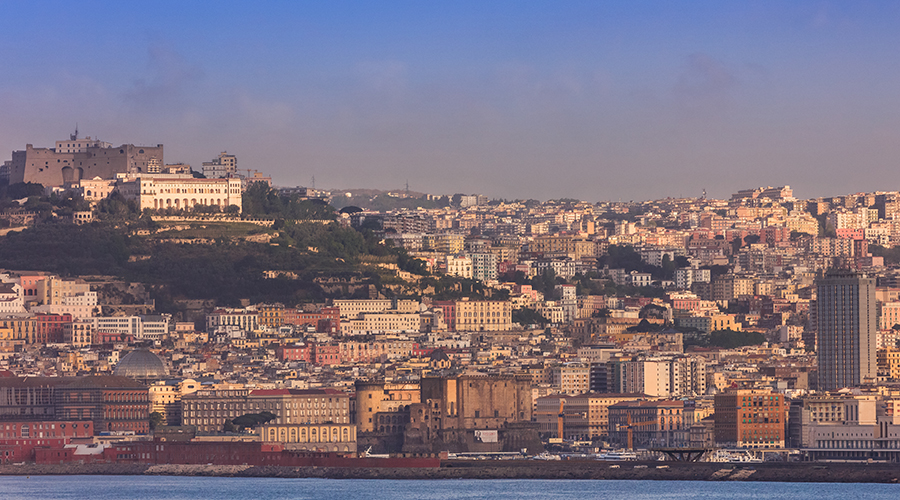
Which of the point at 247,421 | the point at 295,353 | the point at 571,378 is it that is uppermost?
the point at 295,353

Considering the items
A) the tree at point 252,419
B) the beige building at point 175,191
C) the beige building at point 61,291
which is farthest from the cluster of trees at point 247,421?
the beige building at point 175,191

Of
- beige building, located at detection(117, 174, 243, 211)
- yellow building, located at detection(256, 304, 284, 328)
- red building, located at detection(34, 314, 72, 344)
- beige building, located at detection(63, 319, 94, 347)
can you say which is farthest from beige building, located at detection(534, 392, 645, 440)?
beige building, located at detection(117, 174, 243, 211)

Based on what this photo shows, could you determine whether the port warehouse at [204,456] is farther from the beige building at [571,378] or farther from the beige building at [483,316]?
the beige building at [483,316]

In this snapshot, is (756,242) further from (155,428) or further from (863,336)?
(155,428)

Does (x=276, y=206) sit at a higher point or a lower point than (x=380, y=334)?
higher

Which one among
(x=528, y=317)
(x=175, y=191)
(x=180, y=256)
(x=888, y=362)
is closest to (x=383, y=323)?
(x=180, y=256)

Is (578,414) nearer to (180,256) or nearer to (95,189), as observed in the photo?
(180,256)

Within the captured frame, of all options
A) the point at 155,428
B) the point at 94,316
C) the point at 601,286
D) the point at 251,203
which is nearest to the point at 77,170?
the point at 251,203

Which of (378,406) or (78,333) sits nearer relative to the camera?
(378,406)
